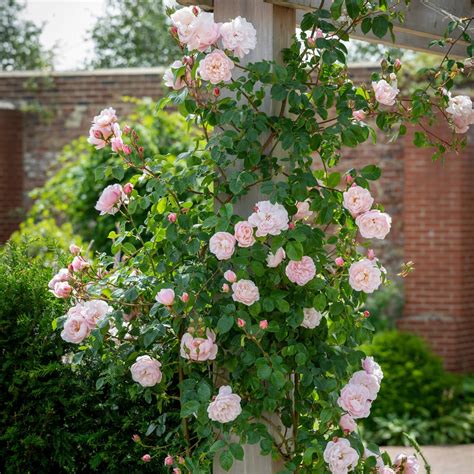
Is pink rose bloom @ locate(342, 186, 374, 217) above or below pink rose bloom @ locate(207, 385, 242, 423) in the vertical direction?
above

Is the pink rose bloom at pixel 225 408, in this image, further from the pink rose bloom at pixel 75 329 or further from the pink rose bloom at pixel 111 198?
the pink rose bloom at pixel 111 198

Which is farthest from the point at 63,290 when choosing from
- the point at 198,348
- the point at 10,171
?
the point at 10,171

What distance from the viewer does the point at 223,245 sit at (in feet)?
9.11

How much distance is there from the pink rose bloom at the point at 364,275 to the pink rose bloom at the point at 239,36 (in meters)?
0.73

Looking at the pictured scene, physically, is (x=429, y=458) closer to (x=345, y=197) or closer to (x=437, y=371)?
(x=437, y=371)

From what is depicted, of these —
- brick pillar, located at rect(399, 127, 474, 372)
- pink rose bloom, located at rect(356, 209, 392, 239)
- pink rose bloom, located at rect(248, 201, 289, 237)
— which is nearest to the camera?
pink rose bloom, located at rect(248, 201, 289, 237)

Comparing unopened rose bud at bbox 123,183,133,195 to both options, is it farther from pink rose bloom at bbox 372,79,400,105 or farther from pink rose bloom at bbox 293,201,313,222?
pink rose bloom at bbox 372,79,400,105

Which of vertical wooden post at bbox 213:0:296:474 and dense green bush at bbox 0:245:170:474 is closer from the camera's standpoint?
vertical wooden post at bbox 213:0:296:474

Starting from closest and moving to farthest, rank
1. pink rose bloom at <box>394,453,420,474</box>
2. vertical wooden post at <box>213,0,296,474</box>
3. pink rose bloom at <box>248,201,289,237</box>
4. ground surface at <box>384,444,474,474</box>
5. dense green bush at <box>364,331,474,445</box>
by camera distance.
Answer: pink rose bloom at <box>248,201,289,237</box>
vertical wooden post at <box>213,0,296,474</box>
pink rose bloom at <box>394,453,420,474</box>
ground surface at <box>384,444,474,474</box>
dense green bush at <box>364,331,474,445</box>

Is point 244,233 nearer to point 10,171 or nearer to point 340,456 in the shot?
point 340,456

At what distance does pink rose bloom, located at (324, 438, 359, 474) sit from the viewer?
2826 millimetres

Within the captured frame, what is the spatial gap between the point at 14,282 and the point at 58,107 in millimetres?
6339

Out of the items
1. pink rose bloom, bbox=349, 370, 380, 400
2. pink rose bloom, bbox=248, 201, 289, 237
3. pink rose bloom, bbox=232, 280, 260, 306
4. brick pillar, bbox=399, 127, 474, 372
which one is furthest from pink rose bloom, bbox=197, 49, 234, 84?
brick pillar, bbox=399, 127, 474, 372

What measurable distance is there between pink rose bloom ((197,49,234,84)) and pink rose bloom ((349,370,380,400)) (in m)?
1.03
